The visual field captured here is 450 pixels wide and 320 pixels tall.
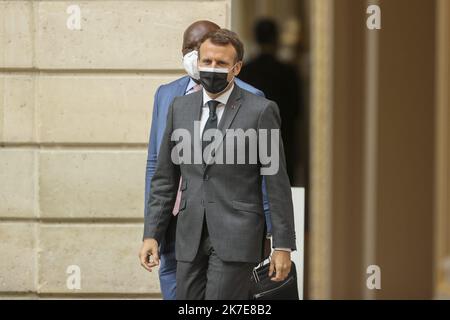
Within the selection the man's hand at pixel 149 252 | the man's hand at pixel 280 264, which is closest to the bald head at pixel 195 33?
the man's hand at pixel 149 252

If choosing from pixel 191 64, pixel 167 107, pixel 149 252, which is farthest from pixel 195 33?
pixel 149 252

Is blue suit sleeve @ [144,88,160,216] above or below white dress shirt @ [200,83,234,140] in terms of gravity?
below

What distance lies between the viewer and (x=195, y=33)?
25.4 ft

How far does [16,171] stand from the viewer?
831 cm

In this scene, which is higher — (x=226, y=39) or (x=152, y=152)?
(x=226, y=39)

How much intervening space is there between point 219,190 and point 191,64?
1.03 m

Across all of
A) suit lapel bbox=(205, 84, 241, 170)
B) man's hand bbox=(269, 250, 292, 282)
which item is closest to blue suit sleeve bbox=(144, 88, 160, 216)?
suit lapel bbox=(205, 84, 241, 170)

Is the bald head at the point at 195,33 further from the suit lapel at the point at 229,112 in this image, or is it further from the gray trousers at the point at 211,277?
the gray trousers at the point at 211,277

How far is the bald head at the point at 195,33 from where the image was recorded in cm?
758

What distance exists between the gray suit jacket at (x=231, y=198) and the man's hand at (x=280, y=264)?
0.17ft

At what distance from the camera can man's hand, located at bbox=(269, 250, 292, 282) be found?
6828mm

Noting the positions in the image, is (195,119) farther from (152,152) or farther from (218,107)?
(152,152)

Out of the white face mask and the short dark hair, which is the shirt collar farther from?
the white face mask

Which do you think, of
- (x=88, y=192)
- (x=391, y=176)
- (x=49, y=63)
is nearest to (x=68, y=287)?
(x=88, y=192)
